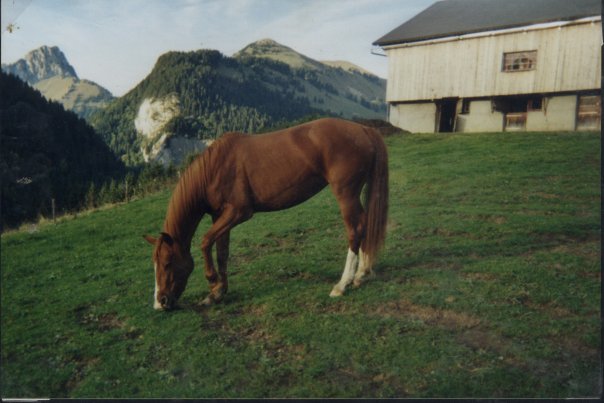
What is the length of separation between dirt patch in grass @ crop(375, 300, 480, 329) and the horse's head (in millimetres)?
3001

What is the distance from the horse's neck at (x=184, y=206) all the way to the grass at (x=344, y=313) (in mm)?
1193

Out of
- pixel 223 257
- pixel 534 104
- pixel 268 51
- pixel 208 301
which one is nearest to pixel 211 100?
pixel 268 51

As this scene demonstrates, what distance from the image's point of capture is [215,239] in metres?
5.78

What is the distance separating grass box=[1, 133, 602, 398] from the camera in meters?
3.98

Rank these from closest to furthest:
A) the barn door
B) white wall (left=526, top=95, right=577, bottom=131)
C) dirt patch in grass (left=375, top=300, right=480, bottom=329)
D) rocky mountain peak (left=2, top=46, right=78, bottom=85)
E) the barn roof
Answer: dirt patch in grass (left=375, top=300, right=480, bottom=329) < rocky mountain peak (left=2, top=46, right=78, bottom=85) < the barn roof < white wall (left=526, top=95, right=577, bottom=131) < the barn door

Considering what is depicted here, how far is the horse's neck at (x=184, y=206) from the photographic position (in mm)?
5770

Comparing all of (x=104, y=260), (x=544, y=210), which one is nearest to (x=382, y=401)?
(x=544, y=210)

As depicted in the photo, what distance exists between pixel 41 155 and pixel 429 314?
32.0ft

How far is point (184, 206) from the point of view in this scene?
5.77 metres

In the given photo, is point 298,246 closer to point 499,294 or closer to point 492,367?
point 499,294

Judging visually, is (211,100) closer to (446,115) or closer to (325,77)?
(325,77)

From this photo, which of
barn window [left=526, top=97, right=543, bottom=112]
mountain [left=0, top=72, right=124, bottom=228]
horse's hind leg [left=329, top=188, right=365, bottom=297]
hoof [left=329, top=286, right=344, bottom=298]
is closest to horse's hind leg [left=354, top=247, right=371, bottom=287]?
horse's hind leg [left=329, top=188, right=365, bottom=297]

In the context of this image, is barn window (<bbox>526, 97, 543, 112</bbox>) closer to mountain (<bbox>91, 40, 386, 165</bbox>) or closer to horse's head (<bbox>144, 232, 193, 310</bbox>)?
mountain (<bbox>91, 40, 386, 165</bbox>)

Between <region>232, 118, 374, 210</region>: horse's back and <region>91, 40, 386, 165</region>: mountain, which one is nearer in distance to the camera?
<region>232, 118, 374, 210</region>: horse's back
